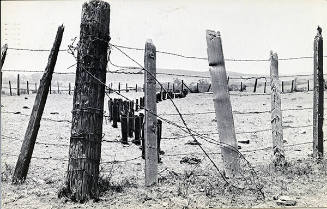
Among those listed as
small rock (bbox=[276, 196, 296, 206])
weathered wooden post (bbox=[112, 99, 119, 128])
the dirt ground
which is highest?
weathered wooden post (bbox=[112, 99, 119, 128])

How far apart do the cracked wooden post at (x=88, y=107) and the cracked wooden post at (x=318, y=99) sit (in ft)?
13.8

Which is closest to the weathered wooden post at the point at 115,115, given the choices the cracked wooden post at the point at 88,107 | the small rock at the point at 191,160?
the small rock at the point at 191,160

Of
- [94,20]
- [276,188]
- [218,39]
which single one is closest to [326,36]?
[218,39]

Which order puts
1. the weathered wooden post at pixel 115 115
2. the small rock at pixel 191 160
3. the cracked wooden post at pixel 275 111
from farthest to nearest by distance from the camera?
the weathered wooden post at pixel 115 115, the small rock at pixel 191 160, the cracked wooden post at pixel 275 111

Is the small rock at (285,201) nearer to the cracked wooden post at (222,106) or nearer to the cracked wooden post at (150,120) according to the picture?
the cracked wooden post at (222,106)

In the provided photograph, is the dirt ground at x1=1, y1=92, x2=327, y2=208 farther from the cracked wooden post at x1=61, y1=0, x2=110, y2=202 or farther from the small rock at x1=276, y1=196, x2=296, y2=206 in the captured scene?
the cracked wooden post at x1=61, y1=0, x2=110, y2=202

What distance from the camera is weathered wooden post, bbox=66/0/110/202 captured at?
4777 mm

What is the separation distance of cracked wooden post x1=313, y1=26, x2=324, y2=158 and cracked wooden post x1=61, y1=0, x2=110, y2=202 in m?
4.21

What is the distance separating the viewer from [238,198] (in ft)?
16.1

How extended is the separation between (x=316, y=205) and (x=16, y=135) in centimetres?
811

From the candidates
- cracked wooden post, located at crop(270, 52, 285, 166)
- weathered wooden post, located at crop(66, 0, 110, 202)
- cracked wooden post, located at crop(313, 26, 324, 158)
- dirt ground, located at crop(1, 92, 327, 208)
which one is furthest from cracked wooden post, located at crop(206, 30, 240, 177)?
cracked wooden post, located at crop(313, 26, 324, 158)

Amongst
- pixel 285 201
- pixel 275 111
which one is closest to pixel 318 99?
pixel 275 111

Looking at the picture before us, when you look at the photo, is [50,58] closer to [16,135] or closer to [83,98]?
[83,98]

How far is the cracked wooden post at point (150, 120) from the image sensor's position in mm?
5363
